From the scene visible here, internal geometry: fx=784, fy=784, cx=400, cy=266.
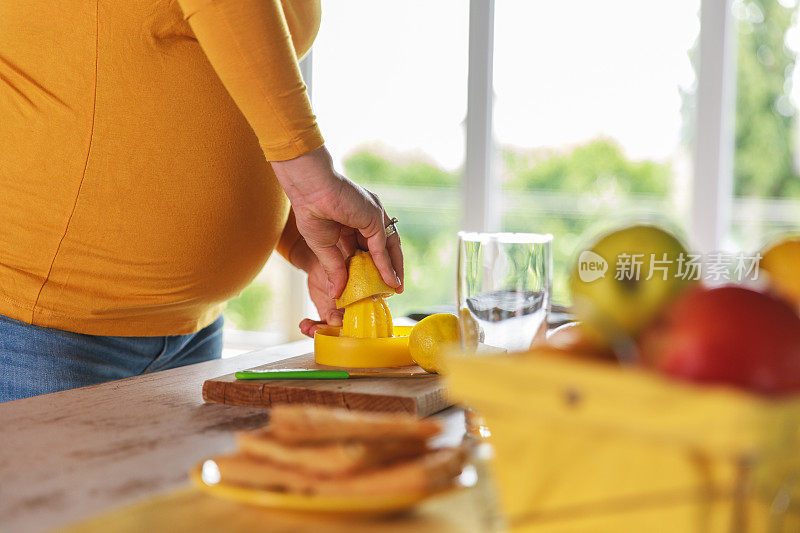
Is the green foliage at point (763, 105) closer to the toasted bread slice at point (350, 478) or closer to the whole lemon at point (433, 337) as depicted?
the whole lemon at point (433, 337)

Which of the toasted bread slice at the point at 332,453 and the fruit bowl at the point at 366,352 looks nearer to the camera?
the toasted bread slice at the point at 332,453

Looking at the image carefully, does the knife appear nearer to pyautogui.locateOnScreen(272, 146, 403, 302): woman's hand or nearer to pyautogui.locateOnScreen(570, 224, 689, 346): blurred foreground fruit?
pyautogui.locateOnScreen(272, 146, 403, 302): woman's hand

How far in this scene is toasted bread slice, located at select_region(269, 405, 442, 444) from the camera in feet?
1.44

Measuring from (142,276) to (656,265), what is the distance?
823 millimetres

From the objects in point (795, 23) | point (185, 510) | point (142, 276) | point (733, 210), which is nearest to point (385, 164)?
point (733, 210)

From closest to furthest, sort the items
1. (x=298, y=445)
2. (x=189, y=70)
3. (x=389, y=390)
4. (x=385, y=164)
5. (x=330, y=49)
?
1. (x=298, y=445)
2. (x=389, y=390)
3. (x=189, y=70)
4. (x=330, y=49)
5. (x=385, y=164)

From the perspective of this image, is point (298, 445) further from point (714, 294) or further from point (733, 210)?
point (733, 210)

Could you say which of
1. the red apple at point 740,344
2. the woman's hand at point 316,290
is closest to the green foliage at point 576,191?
the woman's hand at point 316,290

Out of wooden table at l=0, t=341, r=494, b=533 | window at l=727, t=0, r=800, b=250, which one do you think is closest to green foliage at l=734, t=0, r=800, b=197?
window at l=727, t=0, r=800, b=250

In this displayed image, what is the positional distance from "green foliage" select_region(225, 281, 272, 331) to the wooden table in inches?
155

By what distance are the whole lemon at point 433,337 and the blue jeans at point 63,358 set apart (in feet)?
1.51

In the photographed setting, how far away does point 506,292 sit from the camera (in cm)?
65

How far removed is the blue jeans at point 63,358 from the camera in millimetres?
1008

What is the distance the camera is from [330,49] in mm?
4516
